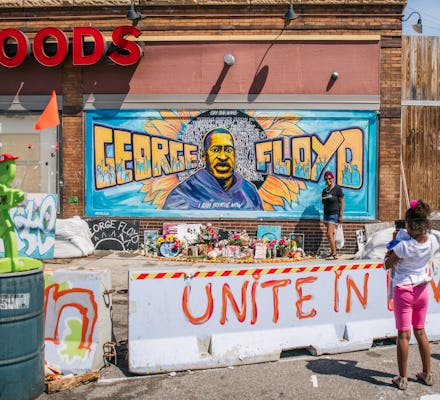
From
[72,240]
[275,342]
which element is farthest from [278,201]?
[275,342]

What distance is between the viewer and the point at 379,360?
5.39m

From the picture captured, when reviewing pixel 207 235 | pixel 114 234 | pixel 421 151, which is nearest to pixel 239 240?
pixel 207 235

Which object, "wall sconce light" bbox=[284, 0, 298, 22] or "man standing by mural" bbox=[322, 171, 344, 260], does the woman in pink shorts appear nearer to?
"man standing by mural" bbox=[322, 171, 344, 260]

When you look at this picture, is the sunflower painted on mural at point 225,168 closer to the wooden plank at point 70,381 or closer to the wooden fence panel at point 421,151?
the wooden fence panel at point 421,151

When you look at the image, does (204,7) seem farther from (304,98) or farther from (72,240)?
(72,240)

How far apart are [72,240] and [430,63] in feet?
30.6

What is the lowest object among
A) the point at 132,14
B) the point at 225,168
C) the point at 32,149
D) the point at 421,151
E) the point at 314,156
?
the point at 225,168

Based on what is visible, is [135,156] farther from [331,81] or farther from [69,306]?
[69,306]

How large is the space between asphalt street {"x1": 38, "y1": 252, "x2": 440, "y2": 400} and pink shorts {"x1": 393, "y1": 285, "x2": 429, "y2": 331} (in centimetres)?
61

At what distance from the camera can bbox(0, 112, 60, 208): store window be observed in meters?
12.4

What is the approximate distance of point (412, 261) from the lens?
4.61 metres

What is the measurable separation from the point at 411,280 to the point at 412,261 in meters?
0.17

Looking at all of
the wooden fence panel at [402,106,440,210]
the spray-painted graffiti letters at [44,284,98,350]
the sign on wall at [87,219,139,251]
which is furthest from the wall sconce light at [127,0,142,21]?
the spray-painted graffiti letters at [44,284,98,350]

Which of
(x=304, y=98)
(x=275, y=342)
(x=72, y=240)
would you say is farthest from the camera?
(x=304, y=98)
